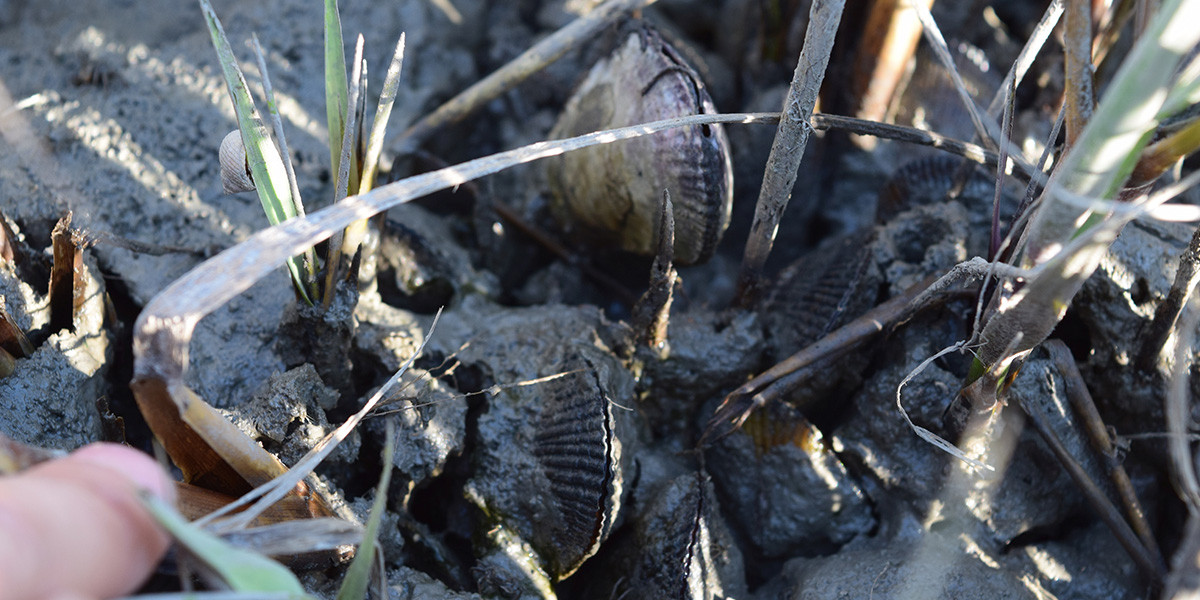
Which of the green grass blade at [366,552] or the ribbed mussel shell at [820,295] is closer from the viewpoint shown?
the green grass blade at [366,552]

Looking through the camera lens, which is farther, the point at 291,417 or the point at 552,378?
the point at 552,378

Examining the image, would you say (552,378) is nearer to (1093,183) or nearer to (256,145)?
(256,145)

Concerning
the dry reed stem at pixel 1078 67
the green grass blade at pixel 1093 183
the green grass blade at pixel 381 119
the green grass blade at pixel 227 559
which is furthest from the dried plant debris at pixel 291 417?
the dry reed stem at pixel 1078 67

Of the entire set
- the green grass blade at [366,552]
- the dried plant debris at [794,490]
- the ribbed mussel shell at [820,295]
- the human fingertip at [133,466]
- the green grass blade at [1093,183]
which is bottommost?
the dried plant debris at [794,490]

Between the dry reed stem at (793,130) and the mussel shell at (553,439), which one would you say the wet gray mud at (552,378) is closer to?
the mussel shell at (553,439)

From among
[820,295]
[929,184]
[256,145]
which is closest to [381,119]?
[256,145]

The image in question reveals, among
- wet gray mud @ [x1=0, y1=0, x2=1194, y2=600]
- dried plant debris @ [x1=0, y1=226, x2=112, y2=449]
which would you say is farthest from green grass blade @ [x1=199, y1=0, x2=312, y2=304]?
dried plant debris @ [x1=0, y1=226, x2=112, y2=449]

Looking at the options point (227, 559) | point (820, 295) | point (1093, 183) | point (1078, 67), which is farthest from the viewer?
point (820, 295)

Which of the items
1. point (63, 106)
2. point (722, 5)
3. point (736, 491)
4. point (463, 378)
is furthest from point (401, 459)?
point (722, 5)
